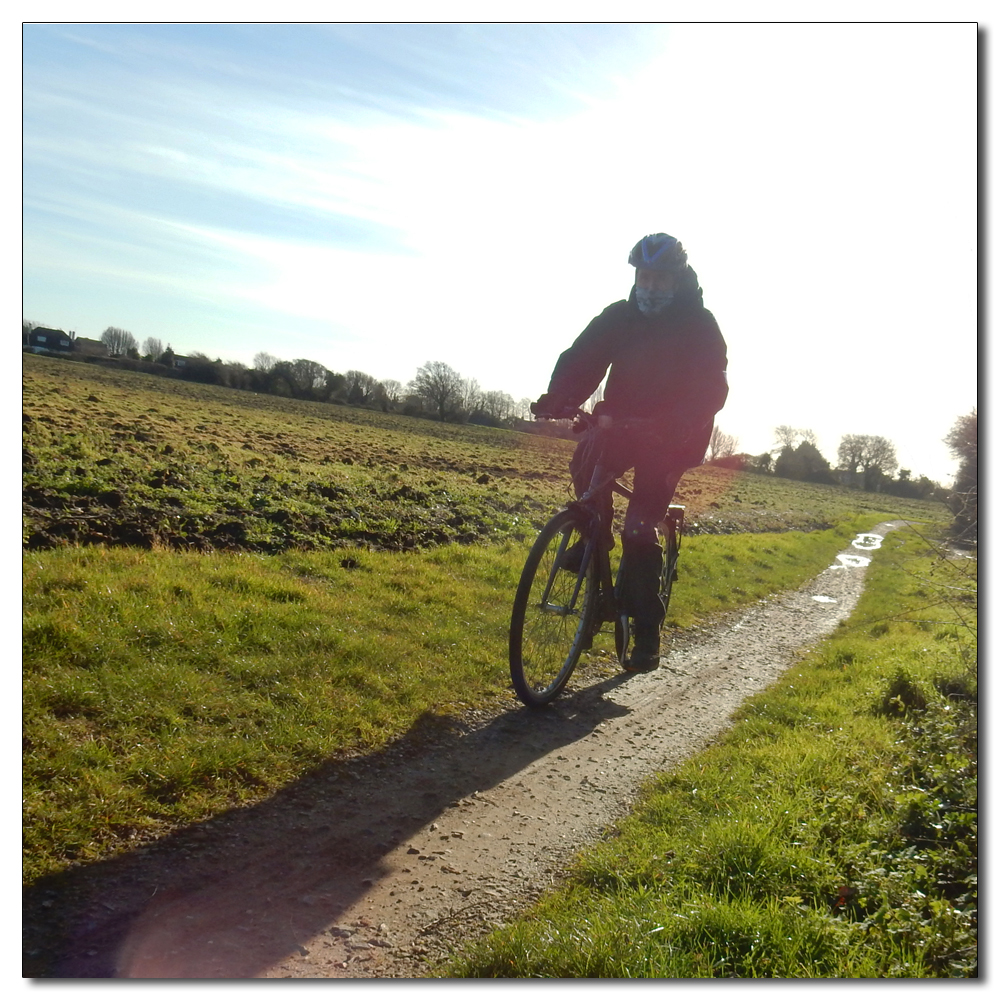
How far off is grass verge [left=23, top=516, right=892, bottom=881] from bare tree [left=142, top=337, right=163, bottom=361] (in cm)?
165

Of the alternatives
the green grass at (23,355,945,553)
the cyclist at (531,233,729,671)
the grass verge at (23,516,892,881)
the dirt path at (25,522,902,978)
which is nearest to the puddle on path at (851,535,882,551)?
the green grass at (23,355,945,553)

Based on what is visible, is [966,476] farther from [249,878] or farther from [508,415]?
[508,415]

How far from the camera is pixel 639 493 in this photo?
508 cm

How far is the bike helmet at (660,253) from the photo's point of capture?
470 centimetres

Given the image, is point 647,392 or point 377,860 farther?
point 647,392

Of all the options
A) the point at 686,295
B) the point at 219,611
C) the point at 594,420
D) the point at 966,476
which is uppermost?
the point at 686,295

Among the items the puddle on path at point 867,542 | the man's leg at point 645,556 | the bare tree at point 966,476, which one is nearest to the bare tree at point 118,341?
the man's leg at point 645,556

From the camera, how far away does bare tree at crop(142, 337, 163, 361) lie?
5219 mm

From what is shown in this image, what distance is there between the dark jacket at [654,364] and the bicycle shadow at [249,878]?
231 cm

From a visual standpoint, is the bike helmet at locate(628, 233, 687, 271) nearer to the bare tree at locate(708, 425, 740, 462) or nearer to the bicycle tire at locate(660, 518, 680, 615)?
the bare tree at locate(708, 425, 740, 462)

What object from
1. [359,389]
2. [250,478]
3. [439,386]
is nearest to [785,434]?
[439,386]

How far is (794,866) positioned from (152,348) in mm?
5240

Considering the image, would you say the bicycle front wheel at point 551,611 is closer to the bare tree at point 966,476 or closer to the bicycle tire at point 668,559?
the bicycle tire at point 668,559

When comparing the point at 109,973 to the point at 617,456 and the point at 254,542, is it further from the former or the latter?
the point at 254,542
